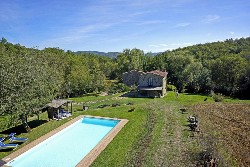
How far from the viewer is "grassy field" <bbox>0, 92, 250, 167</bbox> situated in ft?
57.3

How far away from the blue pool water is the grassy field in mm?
1609

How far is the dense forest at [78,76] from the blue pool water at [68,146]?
426 centimetres

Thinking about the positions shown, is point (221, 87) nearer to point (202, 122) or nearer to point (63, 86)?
point (202, 122)

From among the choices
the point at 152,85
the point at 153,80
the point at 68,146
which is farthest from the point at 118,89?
the point at 68,146

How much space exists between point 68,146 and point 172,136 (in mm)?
10309

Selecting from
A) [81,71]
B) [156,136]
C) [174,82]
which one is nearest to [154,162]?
[156,136]

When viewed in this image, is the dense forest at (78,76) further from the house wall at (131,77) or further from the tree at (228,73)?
the house wall at (131,77)

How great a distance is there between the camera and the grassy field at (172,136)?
17.5 meters

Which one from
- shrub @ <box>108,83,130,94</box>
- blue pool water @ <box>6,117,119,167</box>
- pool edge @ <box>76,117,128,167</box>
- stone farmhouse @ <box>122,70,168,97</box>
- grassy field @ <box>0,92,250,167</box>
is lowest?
blue pool water @ <box>6,117,119,167</box>

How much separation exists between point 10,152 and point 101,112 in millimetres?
14976

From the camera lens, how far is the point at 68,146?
22688mm

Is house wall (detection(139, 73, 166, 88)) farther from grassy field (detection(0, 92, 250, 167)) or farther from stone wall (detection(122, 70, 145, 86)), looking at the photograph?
stone wall (detection(122, 70, 145, 86))

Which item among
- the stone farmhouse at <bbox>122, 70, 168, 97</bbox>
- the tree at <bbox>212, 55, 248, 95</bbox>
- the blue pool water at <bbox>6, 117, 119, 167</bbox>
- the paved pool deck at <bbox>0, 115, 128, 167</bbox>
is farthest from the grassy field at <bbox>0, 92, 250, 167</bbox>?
the tree at <bbox>212, 55, 248, 95</bbox>

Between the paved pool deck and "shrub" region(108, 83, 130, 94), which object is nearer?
the paved pool deck
